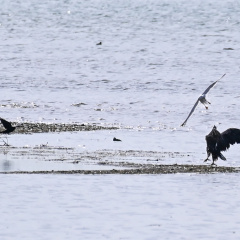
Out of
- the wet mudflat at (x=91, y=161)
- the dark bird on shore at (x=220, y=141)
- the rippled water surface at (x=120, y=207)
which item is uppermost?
the dark bird on shore at (x=220, y=141)

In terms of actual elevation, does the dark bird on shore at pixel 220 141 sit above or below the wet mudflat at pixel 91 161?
above

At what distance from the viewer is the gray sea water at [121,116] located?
13898mm

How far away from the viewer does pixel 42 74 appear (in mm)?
39344

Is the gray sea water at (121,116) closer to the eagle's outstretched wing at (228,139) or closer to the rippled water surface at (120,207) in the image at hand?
the rippled water surface at (120,207)

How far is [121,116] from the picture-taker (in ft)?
87.7

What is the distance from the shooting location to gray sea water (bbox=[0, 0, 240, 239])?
13898mm

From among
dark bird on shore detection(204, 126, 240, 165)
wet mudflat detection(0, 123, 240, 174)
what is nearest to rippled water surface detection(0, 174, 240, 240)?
wet mudflat detection(0, 123, 240, 174)

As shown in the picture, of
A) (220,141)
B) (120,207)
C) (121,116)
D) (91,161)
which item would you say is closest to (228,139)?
(220,141)

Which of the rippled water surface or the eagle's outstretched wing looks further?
the eagle's outstretched wing

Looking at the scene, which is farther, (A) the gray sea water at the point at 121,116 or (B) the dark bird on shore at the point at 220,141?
(B) the dark bird on shore at the point at 220,141

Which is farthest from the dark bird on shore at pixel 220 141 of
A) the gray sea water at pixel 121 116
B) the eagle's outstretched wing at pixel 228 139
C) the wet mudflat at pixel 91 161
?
the gray sea water at pixel 121 116

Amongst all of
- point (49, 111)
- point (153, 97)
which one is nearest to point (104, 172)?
point (49, 111)

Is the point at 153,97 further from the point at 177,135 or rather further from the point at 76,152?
the point at 76,152

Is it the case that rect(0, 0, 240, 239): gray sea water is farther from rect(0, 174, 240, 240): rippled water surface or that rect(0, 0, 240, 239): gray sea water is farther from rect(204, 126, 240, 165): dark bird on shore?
rect(204, 126, 240, 165): dark bird on shore
